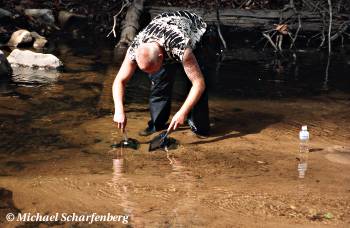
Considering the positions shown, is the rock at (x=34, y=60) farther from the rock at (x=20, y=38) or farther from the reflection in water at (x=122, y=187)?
the reflection in water at (x=122, y=187)

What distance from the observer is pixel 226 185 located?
4473 mm

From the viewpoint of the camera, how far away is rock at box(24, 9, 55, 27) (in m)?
13.0

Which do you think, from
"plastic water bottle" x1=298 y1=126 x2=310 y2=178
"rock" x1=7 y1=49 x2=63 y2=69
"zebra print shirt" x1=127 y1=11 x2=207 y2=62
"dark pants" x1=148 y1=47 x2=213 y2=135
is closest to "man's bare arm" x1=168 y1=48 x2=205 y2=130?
"zebra print shirt" x1=127 y1=11 x2=207 y2=62

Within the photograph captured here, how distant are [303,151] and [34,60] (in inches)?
213

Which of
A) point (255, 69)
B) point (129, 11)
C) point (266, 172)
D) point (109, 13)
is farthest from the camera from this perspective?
point (109, 13)

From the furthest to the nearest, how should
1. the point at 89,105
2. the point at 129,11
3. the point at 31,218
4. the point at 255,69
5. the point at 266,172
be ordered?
1. the point at 129,11
2. the point at 255,69
3. the point at 89,105
4. the point at 266,172
5. the point at 31,218

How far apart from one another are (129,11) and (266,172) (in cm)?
800

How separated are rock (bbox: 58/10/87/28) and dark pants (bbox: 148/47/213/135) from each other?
310 inches

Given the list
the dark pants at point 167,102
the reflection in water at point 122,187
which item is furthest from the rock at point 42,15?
the reflection in water at point 122,187

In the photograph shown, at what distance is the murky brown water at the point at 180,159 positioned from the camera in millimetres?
3965

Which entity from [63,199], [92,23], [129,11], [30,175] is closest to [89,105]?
[30,175]

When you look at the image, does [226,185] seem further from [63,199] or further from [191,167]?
[63,199]

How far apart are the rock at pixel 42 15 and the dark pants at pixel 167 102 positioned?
7911 mm

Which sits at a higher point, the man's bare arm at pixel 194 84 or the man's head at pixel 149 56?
the man's head at pixel 149 56
